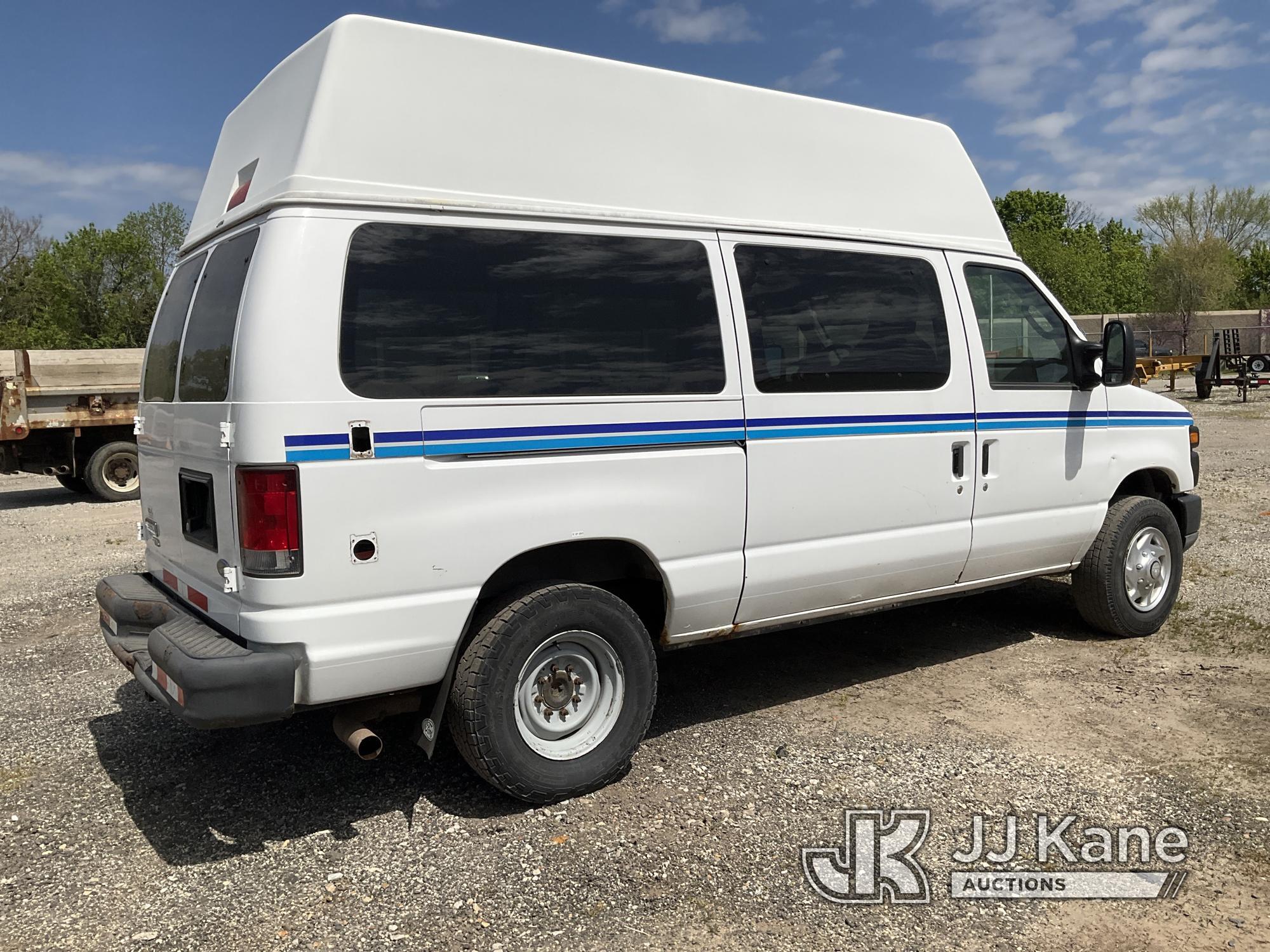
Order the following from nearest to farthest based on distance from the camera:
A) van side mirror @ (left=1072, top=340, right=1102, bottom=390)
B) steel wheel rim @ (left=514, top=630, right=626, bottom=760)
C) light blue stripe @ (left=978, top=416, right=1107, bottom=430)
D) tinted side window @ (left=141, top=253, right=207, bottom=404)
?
steel wheel rim @ (left=514, top=630, right=626, bottom=760), tinted side window @ (left=141, top=253, right=207, bottom=404), light blue stripe @ (left=978, top=416, right=1107, bottom=430), van side mirror @ (left=1072, top=340, right=1102, bottom=390)

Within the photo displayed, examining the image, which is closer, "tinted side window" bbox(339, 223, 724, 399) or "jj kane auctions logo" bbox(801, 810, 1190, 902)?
"jj kane auctions logo" bbox(801, 810, 1190, 902)

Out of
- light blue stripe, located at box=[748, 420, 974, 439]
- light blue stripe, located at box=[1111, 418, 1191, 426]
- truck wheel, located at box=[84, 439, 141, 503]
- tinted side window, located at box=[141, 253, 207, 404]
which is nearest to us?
tinted side window, located at box=[141, 253, 207, 404]

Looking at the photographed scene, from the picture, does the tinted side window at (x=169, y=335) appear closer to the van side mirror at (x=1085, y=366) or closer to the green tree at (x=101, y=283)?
the van side mirror at (x=1085, y=366)

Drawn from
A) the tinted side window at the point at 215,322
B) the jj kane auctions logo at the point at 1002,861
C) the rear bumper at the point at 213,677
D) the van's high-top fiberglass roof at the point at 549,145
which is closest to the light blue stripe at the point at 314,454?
the tinted side window at the point at 215,322

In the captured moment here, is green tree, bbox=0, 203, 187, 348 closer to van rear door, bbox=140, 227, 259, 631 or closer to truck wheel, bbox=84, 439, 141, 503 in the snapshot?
truck wheel, bbox=84, 439, 141, 503

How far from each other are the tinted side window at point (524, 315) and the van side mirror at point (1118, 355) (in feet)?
8.39

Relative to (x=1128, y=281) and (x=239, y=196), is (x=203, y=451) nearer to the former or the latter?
(x=239, y=196)

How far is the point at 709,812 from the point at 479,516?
148 cm

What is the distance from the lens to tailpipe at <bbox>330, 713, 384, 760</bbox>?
353 centimetres

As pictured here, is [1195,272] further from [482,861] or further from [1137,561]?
[482,861]

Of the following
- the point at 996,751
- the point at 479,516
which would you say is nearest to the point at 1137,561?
the point at 996,751

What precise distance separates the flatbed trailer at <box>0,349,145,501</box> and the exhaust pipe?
400 inches

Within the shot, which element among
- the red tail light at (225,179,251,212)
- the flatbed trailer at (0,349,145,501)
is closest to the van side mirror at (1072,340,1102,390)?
the red tail light at (225,179,251,212)

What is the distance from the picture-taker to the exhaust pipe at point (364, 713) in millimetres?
3615
